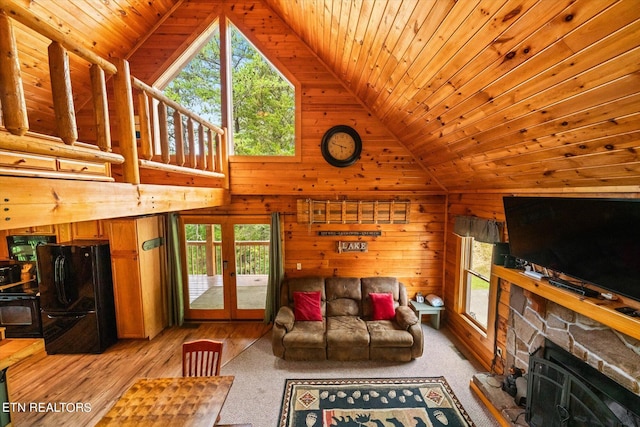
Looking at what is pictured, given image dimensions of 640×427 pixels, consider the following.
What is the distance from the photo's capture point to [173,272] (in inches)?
164

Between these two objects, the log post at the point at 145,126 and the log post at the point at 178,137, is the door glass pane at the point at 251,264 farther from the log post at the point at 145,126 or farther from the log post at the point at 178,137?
the log post at the point at 145,126

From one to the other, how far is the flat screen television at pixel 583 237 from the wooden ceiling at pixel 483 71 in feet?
0.94

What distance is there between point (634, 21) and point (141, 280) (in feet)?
16.6

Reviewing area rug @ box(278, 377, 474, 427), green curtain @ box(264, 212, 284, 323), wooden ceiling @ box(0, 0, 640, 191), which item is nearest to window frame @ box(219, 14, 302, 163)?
wooden ceiling @ box(0, 0, 640, 191)

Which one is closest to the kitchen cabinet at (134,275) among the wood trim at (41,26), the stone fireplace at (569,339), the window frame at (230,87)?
the window frame at (230,87)

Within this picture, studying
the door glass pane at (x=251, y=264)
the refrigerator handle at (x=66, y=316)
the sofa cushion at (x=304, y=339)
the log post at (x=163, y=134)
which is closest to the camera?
the log post at (x=163, y=134)

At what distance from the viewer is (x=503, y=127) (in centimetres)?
201

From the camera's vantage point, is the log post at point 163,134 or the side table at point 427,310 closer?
the log post at point 163,134

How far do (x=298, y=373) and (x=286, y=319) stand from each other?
0.69m

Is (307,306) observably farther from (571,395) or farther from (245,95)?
(245,95)

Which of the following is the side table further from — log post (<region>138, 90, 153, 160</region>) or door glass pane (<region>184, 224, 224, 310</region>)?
log post (<region>138, 90, 153, 160</region>)

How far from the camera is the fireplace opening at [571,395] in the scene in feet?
5.77

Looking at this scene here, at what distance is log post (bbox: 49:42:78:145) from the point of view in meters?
1.30

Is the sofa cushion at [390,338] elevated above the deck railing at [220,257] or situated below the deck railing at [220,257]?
below
